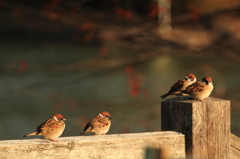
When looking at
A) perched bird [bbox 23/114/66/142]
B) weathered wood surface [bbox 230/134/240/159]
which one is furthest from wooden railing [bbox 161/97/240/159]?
perched bird [bbox 23/114/66/142]

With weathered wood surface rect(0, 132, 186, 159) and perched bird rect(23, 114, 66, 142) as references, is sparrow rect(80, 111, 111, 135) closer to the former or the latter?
perched bird rect(23, 114, 66, 142)

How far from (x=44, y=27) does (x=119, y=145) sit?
207 inches

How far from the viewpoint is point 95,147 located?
2.31m

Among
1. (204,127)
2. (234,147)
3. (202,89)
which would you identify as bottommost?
(234,147)

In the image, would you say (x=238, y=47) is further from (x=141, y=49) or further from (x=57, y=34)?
(x=57, y=34)

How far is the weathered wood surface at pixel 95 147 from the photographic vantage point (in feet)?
7.11

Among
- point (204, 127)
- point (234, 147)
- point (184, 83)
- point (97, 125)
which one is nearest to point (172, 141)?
point (204, 127)

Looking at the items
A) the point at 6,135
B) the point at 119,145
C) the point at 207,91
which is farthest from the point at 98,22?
the point at 119,145

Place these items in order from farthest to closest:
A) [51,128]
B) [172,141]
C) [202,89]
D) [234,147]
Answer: [202,89] → [51,128] → [234,147] → [172,141]

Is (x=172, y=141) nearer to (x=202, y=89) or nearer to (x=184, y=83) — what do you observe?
(x=202, y=89)

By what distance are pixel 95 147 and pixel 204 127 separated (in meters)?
0.65

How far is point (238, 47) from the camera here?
6770mm

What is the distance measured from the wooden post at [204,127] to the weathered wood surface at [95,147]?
0.21 feet

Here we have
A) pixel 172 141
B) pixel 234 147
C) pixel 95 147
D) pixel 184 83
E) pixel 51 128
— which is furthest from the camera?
pixel 184 83
